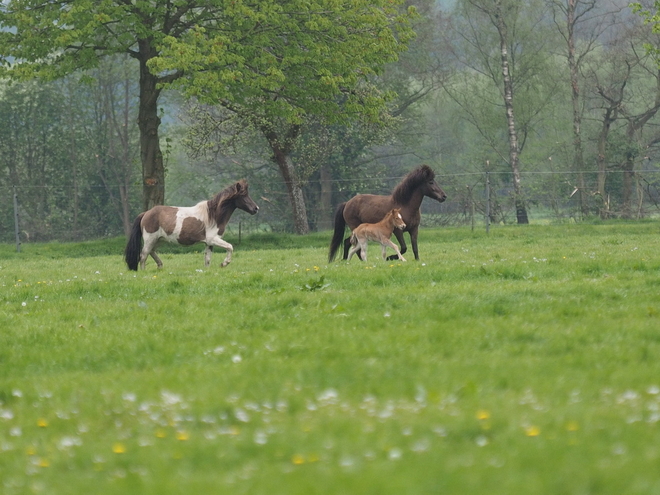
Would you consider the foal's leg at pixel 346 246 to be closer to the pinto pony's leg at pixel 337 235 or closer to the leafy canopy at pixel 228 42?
the pinto pony's leg at pixel 337 235

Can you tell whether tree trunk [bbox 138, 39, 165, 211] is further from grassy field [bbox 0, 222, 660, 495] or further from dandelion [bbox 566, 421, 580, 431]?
dandelion [bbox 566, 421, 580, 431]

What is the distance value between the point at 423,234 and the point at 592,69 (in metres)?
22.1

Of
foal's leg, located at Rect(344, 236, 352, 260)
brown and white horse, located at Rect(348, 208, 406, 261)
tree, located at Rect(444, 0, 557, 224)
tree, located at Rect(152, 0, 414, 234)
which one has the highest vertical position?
tree, located at Rect(444, 0, 557, 224)

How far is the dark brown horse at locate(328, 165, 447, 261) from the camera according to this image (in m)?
20.3

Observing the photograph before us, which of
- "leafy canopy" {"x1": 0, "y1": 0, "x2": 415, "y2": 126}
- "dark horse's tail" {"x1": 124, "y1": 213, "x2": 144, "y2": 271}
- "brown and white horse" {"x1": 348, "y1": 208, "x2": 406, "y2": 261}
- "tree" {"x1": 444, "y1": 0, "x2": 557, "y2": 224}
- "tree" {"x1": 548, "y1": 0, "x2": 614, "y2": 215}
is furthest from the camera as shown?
"tree" {"x1": 444, "y1": 0, "x2": 557, "y2": 224}

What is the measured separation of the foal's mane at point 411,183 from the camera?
20.3m

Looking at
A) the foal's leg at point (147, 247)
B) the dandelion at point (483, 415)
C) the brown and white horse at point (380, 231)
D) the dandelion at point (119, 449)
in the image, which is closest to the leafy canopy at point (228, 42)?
the foal's leg at point (147, 247)

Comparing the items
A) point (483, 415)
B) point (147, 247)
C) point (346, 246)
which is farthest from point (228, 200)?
point (483, 415)

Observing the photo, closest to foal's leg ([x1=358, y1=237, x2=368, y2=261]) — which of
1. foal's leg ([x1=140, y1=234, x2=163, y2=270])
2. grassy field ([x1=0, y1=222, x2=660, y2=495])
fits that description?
foal's leg ([x1=140, y1=234, x2=163, y2=270])

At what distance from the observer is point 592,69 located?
2056 inches

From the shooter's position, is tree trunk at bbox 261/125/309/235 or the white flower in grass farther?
tree trunk at bbox 261/125/309/235

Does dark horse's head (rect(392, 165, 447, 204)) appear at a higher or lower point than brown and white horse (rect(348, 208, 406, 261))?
higher

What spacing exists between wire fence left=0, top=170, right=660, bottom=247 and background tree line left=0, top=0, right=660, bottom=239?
169 millimetres

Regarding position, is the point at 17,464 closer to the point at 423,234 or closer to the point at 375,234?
the point at 375,234
